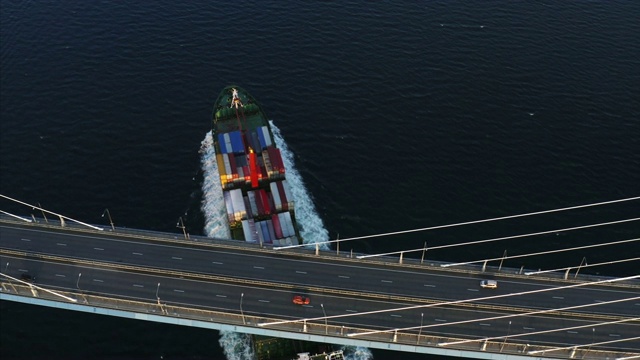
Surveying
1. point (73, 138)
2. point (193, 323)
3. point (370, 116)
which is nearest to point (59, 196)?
point (73, 138)

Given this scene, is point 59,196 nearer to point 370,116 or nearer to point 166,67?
point 166,67

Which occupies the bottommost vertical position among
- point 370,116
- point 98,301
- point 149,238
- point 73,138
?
point 98,301

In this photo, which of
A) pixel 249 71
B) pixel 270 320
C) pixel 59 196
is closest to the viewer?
pixel 270 320

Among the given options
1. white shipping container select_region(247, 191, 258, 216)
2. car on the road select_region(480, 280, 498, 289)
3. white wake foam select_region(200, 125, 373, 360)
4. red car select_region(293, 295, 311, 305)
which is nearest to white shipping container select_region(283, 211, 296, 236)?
white wake foam select_region(200, 125, 373, 360)

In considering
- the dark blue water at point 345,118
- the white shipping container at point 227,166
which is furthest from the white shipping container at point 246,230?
the dark blue water at point 345,118

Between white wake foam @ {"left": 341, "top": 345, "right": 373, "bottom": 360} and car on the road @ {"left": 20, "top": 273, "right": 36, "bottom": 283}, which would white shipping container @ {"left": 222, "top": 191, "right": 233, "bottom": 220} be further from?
car on the road @ {"left": 20, "top": 273, "right": 36, "bottom": 283}

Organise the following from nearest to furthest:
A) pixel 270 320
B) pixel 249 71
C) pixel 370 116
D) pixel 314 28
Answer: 1. pixel 270 320
2. pixel 370 116
3. pixel 249 71
4. pixel 314 28

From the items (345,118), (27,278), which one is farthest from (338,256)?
(345,118)
